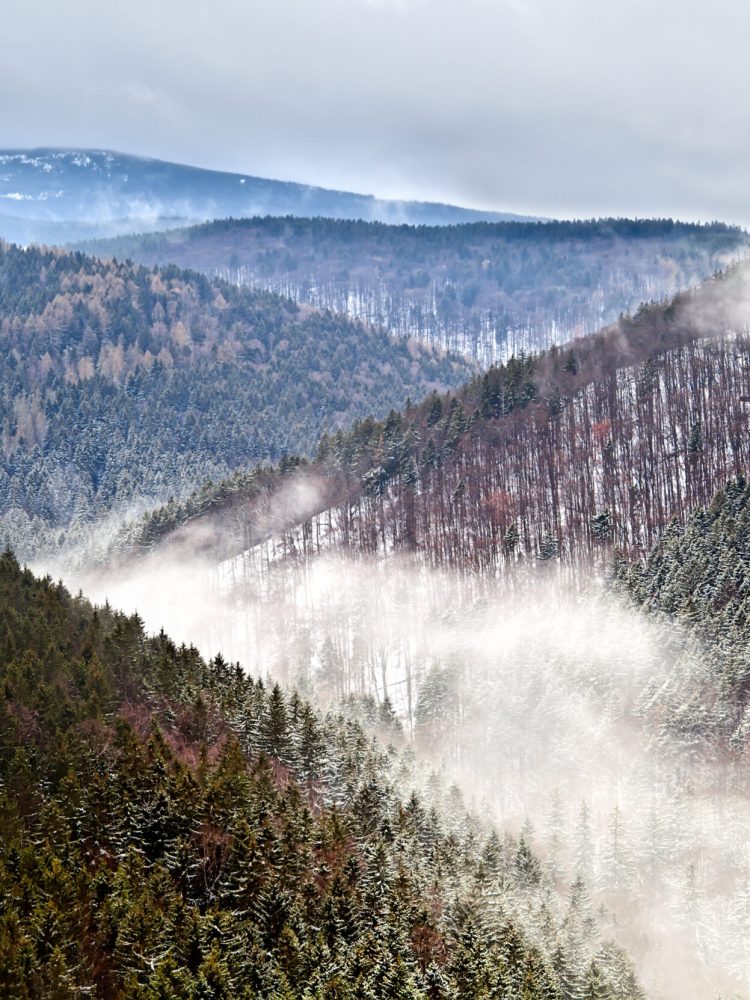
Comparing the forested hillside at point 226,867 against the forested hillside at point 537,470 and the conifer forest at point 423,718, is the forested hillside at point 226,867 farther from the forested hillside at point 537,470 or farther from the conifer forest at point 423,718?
the forested hillside at point 537,470

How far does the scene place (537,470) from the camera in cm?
17475

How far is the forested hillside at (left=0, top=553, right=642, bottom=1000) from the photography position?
4709 centimetres

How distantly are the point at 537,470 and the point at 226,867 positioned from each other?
4993 inches

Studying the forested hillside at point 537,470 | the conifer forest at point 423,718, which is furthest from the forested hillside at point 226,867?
the forested hillside at point 537,470

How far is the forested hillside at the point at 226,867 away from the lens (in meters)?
47.1

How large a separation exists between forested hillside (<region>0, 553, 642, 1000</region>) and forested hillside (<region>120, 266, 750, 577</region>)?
82.7 meters

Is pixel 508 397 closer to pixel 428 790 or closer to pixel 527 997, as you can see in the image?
pixel 428 790

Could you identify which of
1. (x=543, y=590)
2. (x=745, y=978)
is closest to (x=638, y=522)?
(x=543, y=590)

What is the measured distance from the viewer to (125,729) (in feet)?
225

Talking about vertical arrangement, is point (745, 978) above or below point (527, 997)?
below

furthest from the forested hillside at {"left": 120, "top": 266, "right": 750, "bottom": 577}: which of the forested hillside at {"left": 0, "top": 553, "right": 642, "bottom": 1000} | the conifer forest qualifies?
the forested hillside at {"left": 0, "top": 553, "right": 642, "bottom": 1000}

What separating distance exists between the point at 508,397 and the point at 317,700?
3037 inches

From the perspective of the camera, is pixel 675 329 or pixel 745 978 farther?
pixel 675 329

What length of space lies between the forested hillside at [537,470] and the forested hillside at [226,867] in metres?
82.7
